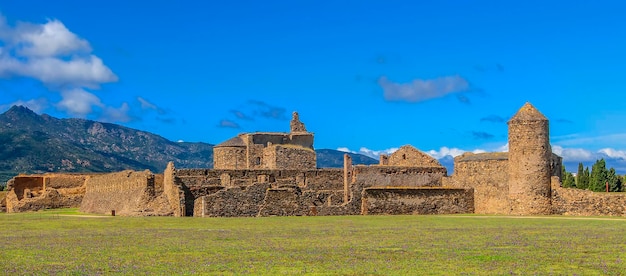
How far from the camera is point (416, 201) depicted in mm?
50562

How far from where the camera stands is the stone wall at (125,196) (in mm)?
49031

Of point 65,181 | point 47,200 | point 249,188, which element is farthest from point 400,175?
point 65,181

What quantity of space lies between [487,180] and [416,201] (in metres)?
4.27

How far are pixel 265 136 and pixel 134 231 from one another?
3220 centimetres

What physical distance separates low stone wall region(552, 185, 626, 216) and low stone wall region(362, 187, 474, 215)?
524 centimetres

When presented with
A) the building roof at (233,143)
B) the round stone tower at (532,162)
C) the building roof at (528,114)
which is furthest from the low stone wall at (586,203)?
the building roof at (233,143)

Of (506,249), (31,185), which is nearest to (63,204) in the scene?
(31,185)

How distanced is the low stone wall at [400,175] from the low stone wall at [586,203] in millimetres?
8439

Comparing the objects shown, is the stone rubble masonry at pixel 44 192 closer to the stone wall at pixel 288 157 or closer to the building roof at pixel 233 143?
the building roof at pixel 233 143

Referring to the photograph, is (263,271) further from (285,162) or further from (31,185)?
(31,185)

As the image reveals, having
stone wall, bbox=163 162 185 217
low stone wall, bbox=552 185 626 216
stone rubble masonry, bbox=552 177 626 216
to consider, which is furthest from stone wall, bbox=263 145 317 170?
low stone wall, bbox=552 185 626 216

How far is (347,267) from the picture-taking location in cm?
1991

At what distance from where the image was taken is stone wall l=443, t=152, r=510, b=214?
50.7m

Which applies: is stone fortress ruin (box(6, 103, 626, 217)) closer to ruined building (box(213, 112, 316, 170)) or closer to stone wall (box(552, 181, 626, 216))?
stone wall (box(552, 181, 626, 216))
